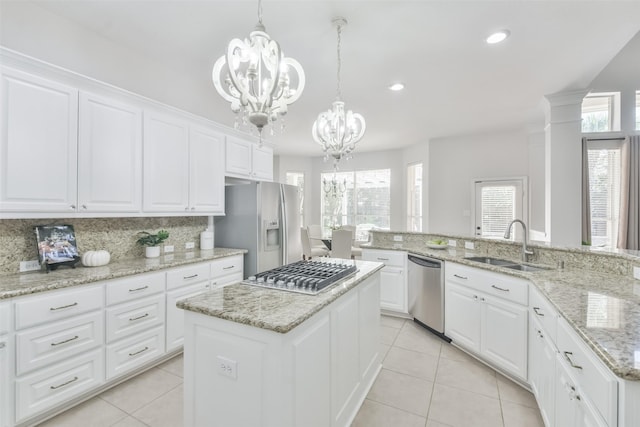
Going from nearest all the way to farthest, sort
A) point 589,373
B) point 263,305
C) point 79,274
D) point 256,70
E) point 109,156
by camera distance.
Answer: point 589,373 → point 263,305 → point 256,70 → point 79,274 → point 109,156

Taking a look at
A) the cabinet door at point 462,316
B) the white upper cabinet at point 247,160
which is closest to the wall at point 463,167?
Answer: the cabinet door at point 462,316

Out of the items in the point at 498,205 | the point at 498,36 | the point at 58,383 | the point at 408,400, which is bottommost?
the point at 408,400

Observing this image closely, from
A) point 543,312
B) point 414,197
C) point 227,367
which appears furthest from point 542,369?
point 414,197

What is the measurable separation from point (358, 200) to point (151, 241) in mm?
5484

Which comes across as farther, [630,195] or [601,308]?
[630,195]

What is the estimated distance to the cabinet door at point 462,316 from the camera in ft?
8.30

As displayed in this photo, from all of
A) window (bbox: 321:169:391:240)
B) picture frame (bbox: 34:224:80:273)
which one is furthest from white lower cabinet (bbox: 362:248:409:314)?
window (bbox: 321:169:391:240)

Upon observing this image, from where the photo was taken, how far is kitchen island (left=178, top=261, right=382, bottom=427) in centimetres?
118

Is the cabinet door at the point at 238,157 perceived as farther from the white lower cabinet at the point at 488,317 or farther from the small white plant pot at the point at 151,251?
the white lower cabinet at the point at 488,317

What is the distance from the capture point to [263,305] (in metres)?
A: 1.38

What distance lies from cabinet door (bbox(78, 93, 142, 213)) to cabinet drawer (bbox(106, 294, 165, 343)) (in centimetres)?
81

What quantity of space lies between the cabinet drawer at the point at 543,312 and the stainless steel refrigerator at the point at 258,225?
104 inches

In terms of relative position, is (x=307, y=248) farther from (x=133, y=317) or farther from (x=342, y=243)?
(x=133, y=317)

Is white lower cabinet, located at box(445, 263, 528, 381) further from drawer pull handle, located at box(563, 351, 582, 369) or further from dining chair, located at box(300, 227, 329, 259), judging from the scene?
dining chair, located at box(300, 227, 329, 259)
